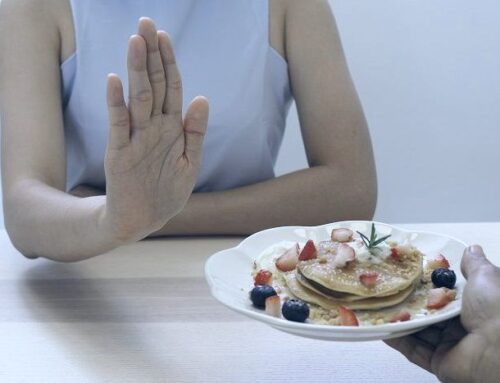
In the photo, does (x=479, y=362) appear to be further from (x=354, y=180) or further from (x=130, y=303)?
(x=354, y=180)

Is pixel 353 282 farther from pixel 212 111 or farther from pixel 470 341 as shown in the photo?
pixel 212 111

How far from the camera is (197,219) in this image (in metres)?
1.32

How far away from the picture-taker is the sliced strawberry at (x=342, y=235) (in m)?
1.03

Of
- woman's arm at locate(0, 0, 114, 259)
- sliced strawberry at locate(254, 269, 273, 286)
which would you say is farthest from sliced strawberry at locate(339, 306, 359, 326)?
woman's arm at locate(0, 0, 114, 259)

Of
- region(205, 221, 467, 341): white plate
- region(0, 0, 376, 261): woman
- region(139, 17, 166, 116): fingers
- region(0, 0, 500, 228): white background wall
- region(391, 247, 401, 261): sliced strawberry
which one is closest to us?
region(205, 221, 467, 341): white plate

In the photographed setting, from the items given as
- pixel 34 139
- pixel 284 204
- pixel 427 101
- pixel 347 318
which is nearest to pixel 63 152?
pixel 34 139

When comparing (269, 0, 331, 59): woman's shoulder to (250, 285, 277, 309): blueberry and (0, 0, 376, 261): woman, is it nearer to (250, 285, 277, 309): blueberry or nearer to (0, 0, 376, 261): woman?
(0, 0, 376, 261): woman

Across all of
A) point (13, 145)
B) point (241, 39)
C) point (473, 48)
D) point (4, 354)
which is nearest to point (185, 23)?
point (241, 39)

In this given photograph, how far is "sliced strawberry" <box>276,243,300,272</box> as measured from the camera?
0.97 meters

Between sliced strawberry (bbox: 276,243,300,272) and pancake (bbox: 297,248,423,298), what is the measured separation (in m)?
0.03

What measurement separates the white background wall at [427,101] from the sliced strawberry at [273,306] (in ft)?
5.66

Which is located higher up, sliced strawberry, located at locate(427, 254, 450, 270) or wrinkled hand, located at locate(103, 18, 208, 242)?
wrinkled hand, located at locate(103, 18, 208, 242)

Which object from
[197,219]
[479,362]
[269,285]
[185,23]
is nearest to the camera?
[479,362]

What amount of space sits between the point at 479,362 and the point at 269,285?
267 millimetres
